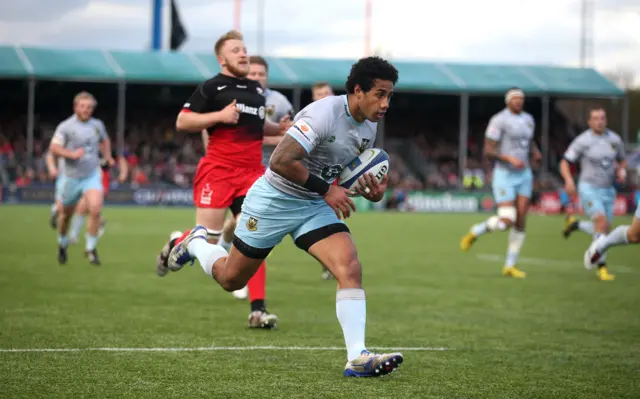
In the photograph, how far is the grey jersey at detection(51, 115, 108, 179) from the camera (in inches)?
597

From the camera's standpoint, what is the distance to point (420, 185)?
148ft

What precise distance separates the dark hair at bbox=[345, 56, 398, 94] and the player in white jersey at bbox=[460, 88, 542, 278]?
869cm

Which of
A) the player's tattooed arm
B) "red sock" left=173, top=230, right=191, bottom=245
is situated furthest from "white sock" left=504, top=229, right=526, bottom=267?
the player's tattooed arm

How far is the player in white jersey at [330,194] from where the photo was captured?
251 inches

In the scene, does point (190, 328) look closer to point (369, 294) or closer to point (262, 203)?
point (262, 203)

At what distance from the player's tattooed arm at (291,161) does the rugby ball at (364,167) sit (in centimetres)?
34

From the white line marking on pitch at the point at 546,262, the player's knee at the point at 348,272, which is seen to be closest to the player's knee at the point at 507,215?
the white line marking on pitch at the point at 546,262

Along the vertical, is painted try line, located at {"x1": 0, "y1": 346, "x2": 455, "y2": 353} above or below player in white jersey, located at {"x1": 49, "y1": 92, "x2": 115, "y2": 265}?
below

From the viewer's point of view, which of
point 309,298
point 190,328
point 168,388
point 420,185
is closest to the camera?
point 168,388

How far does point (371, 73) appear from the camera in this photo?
21.0 feet

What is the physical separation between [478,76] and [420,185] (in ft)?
19.2

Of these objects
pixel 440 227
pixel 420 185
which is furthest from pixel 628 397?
pixel 420 185

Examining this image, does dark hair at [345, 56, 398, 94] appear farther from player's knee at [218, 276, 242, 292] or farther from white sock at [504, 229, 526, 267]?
white sock at [504, 229, 526, 267]

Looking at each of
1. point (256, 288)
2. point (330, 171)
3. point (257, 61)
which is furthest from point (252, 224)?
point (257, 61)
